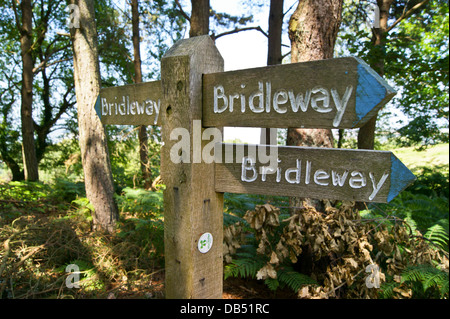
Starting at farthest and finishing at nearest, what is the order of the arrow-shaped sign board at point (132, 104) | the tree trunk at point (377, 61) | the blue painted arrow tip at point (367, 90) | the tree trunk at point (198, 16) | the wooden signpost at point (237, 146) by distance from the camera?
the tree trunk at point (198, 16) < the tree trunk at point (377, 61) < the arrow-shaped sign board at point (132, 104) < the wooden signpost at point (237, 146) < the blue painted arrow tip at point (367, 90)

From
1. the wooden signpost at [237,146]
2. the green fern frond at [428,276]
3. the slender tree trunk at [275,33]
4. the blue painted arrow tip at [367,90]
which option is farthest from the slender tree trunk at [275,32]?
the blue painted arrow tip at [367,90]

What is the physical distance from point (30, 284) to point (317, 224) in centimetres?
265

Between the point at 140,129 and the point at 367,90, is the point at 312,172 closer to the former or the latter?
the point at 367,90

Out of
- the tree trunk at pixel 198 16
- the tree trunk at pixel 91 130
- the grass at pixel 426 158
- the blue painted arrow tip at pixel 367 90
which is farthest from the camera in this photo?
the grass at pixel 426 158

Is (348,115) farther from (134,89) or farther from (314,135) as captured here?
(314,135)

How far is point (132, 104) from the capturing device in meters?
1.98

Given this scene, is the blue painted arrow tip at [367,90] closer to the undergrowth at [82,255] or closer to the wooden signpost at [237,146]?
the wooden signpost at [237,146]

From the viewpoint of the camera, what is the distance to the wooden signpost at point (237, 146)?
4.10 ft

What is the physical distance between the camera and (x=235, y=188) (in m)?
1.62

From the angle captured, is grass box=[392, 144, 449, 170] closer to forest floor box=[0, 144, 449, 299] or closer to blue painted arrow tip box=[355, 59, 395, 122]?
forest floor box=[0, 144, 449, 299]

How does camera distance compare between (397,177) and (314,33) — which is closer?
(397,177)

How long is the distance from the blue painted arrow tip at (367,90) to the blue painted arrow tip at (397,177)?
0.25 m

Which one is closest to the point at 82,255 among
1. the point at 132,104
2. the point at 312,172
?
the point at 132,104

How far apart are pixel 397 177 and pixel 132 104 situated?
5.25 ft
